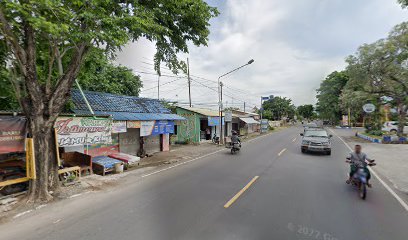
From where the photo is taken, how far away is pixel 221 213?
5320 millimetres

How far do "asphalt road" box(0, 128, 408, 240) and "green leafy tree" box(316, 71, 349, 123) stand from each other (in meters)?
54.6

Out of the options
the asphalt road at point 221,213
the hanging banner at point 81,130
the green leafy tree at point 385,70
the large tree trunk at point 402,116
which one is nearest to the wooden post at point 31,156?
the asphalt road at point 221,213

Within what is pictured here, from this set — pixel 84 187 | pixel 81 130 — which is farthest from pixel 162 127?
pixel 84 187

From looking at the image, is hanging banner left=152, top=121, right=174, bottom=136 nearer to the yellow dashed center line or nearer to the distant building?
the distant building

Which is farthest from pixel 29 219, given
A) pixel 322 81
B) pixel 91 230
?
pixel 322 81

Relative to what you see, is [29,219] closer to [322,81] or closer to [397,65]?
[397,65]

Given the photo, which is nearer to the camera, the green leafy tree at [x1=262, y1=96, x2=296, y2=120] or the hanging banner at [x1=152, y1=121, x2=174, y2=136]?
the hanging banner at [x1=152, y1=121, x2=174, y2=136]

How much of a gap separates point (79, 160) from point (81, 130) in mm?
1673

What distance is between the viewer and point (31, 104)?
6.28m

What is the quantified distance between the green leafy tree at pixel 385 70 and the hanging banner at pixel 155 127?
2192 cm

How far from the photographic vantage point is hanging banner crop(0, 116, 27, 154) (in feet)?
20.9

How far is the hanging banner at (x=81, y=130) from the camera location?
8.27 m

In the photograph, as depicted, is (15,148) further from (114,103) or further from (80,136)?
(114,103)

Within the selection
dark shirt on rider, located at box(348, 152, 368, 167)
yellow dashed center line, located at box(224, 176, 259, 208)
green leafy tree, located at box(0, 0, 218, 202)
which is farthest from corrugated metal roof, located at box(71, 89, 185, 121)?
dark shirt on rider, located at box(348, 152, 368, 167)
